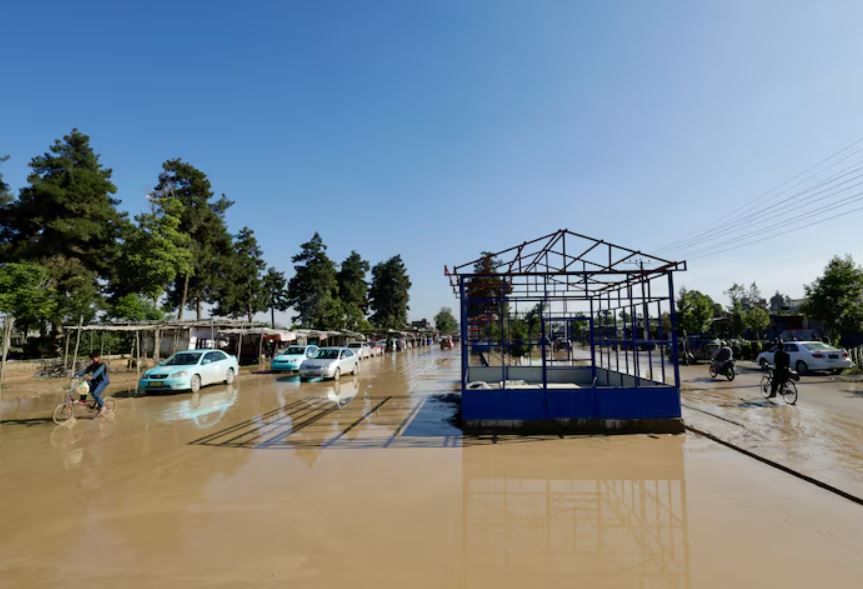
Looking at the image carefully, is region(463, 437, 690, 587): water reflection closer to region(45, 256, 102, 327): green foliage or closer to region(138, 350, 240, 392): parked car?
region(138, 350, 240, 392): parked car

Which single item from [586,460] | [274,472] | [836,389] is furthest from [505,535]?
[836,389]

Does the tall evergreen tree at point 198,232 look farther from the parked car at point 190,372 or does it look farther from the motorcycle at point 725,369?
the motorcycle at point 725,369

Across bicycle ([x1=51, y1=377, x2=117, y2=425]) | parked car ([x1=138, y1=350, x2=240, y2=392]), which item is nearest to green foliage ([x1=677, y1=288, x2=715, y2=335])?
Answer: parked car ([x1=138, y1=350, x2=240, y2=392])

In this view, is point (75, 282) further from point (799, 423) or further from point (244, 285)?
point (799, 423)

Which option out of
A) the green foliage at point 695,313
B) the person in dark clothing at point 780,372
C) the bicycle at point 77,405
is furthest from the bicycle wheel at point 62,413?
the green foliage at point 695,313

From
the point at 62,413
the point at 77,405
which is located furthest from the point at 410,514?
the point at 62,413

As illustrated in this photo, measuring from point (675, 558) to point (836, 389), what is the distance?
14770 millimetres

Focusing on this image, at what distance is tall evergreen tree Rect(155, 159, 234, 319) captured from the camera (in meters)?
37.4

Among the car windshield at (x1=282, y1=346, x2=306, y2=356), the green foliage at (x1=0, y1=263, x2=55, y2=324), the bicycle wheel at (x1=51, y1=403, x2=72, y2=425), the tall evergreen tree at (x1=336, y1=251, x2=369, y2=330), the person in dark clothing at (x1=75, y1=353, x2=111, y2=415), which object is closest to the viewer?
the bicycle wheel at (x1=51, y1=403, x2=72, y2=425)

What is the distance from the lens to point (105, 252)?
106ft

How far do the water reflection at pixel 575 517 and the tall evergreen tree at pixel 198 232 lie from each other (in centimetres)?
3659

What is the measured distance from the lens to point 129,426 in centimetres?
1002

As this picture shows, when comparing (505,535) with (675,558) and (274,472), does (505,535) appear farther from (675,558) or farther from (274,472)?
(274,472)

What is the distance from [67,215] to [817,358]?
43.8 meters
